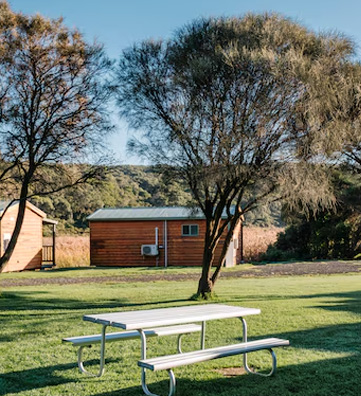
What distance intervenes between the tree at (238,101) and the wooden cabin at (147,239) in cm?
1710

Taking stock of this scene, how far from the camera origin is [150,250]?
96.9 feet

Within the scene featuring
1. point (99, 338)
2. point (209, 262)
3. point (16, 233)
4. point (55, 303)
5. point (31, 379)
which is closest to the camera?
point (31, 379)

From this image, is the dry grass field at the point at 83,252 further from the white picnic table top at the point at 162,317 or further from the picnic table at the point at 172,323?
the picnic table at the point at 172,323

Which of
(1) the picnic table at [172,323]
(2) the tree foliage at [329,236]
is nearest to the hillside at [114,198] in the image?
(2) the tree foliage at [329,236]

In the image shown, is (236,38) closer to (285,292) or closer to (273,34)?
(273,34)

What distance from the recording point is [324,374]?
18.7 ft

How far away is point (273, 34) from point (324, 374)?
7843 mm

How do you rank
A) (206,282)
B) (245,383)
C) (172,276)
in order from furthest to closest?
(172,276) → (206,282) → (245,383)

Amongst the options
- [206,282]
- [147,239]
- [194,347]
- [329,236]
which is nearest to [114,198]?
[147,239]

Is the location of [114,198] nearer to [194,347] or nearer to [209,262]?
[209,262]

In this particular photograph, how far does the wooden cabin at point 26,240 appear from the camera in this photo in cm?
2639

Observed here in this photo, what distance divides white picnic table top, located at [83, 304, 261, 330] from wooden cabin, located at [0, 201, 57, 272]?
2120 cm

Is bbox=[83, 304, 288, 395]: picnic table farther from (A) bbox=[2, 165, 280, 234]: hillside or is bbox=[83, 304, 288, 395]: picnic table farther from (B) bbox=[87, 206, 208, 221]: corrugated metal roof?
(B) bbox=[87, 206, 208, 221]: corrugated metal roof

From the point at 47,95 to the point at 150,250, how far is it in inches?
634
